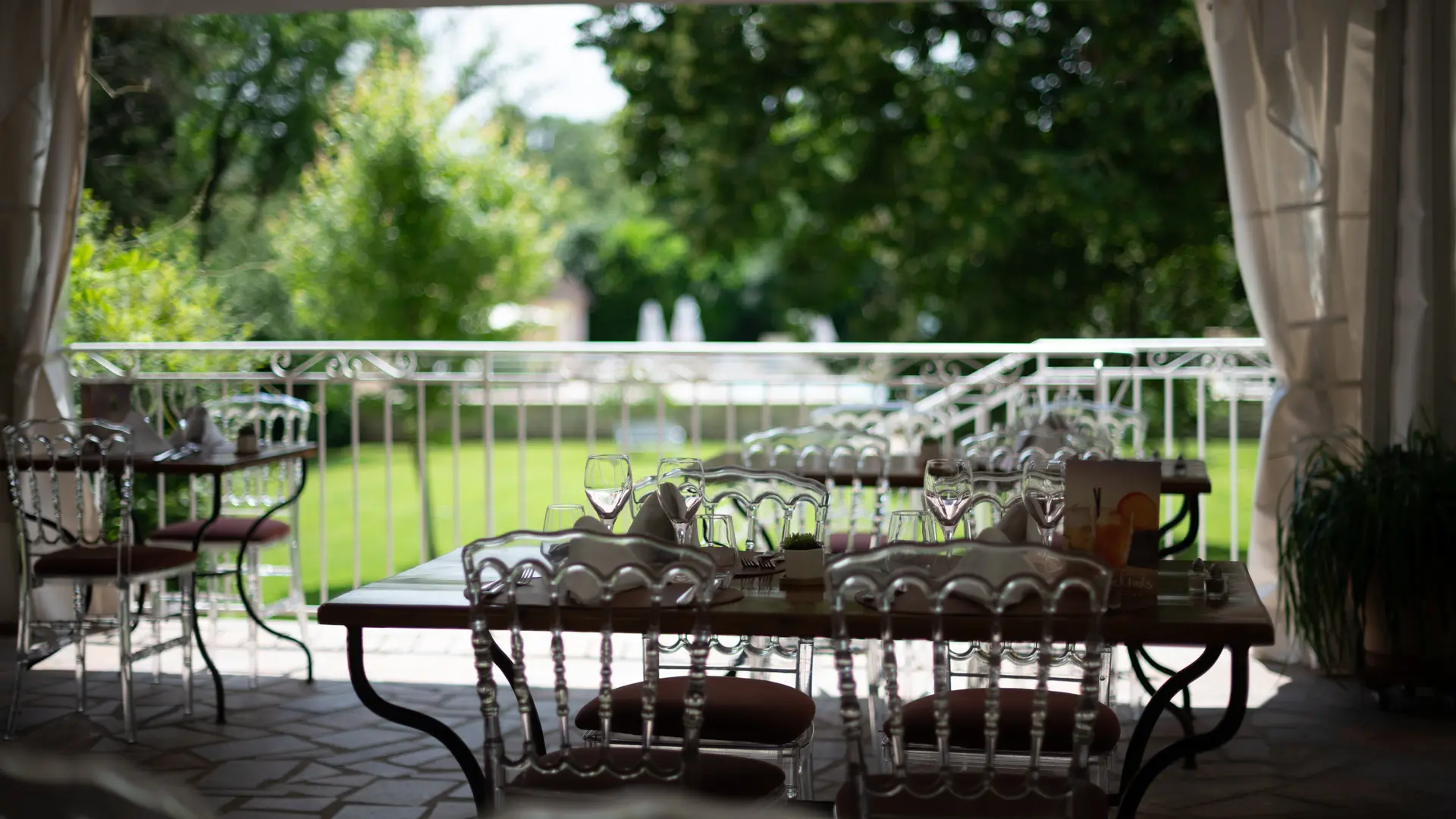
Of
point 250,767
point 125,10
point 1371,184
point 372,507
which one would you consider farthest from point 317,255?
point 1371,184

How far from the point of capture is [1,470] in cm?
504

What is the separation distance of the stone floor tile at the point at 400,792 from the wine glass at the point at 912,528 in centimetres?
161

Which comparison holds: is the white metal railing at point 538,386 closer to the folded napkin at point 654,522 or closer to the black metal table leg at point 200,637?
the black metal table leg at point 200,637

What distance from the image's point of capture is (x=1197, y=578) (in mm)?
2703

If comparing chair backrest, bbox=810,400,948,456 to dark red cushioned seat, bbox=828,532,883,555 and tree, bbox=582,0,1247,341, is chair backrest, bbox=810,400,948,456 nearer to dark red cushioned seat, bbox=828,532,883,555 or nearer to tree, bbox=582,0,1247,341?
dark red cushioned seat, bbox=828,532,883,555

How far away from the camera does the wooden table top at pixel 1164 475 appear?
4.15m

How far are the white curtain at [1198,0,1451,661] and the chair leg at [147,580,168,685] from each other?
413 cm

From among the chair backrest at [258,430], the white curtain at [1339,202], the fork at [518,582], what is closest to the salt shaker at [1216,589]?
the fork at [518,582]

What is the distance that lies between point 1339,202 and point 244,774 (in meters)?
4.17

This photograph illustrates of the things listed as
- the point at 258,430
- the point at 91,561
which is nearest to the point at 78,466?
the point at 91,561

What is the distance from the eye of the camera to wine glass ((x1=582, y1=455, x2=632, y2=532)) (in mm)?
3000

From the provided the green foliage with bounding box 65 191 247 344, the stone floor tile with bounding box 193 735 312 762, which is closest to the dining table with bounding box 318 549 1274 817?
the stone floor tile with bounding box 193 735 312 762

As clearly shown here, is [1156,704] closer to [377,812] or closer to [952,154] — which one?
[377,812]

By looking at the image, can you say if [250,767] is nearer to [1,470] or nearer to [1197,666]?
[1,470]
